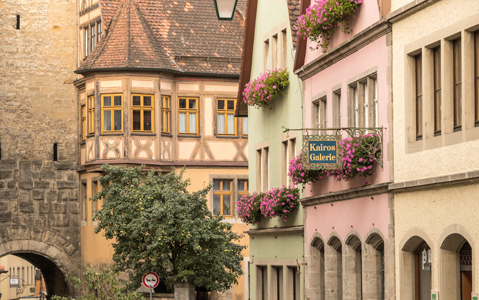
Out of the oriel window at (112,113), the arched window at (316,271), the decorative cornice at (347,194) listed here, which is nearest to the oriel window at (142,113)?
the oriel window at (112,113)

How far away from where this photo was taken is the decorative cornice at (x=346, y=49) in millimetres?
15391

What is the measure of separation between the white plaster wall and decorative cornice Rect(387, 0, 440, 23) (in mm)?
61

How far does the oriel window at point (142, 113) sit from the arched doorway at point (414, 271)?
730 inches

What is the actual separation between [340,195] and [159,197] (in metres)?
9.57

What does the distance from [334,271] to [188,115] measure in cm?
1590

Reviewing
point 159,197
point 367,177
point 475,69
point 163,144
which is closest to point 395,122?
point 367,177

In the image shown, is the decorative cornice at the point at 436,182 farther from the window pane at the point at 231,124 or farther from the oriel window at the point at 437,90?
the window pane at the point at 231,124

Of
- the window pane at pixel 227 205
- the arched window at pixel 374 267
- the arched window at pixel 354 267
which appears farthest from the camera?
the window pane at pixel 227 205

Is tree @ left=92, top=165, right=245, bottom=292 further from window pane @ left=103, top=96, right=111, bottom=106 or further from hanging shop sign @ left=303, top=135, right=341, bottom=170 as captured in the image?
hanging shop sign @ left=303, top=135, right=341, bottom=170

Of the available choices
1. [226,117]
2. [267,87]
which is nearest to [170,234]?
[267,87]

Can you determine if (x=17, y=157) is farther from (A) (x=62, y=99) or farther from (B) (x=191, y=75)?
(B) (x=191, y=75)

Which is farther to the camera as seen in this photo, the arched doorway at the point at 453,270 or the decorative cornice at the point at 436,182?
the arched doorway at the point at 453,270

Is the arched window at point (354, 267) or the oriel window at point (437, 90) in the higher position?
the oriel window at point (437, 90)

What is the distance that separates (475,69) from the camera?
1245 cm
